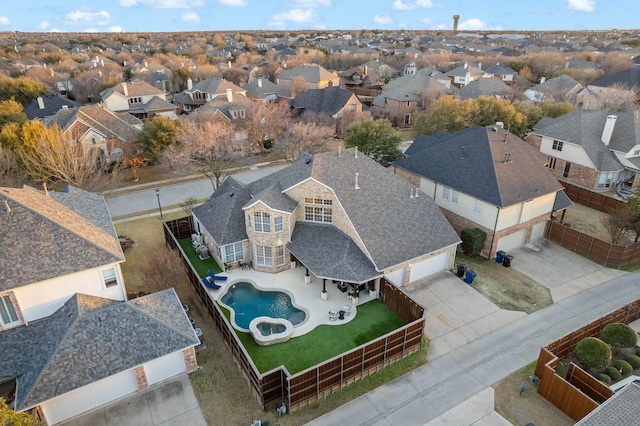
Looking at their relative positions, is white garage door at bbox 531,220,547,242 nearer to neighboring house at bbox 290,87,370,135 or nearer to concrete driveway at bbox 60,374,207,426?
concrete driveway at bbox 60,374,207,426

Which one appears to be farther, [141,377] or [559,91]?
[559,91]

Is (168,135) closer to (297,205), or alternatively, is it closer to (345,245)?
(297,205)

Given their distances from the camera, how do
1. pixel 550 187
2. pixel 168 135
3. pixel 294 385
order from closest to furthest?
1. pixel 294 385
2. pixel 550 187
3. pixel 168 135

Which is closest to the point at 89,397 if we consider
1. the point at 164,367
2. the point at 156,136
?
the point at 164,367

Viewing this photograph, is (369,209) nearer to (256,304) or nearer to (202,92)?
(256,304)

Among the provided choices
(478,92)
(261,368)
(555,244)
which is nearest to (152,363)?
(261,368)

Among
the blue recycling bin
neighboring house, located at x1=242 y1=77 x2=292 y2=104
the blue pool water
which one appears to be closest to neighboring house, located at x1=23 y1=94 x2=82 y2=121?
neighboring house, located at x1=242 y1=77 x2=292 y2=104
